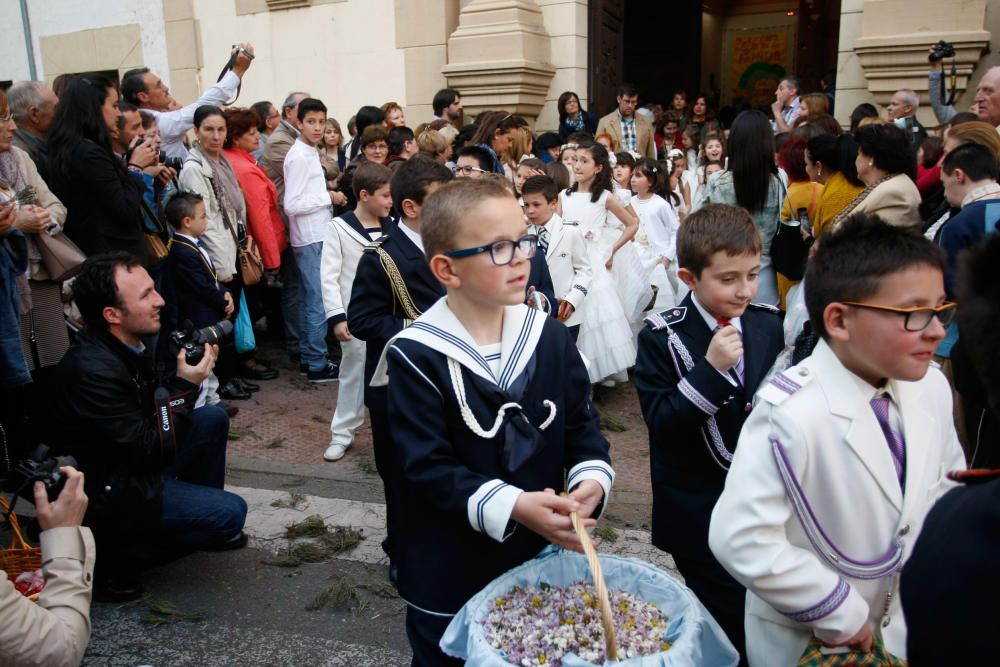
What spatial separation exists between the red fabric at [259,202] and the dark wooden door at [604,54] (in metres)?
4.94

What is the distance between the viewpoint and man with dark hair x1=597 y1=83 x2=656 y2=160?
32.6 ft

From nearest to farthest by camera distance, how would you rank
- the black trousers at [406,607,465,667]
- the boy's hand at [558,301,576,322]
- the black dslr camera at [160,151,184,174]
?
1. the black trousers at [406,607,465,667]
2. the boy's hand at [558,301,576,322]
3. the black dslr camera at [160,151,184,174]

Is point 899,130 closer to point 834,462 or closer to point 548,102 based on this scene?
point 834,462

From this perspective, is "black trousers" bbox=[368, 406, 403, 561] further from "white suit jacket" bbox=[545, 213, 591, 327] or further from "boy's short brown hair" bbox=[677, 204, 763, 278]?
"white suit jacket" bbox=[545, 213, 591, 327]

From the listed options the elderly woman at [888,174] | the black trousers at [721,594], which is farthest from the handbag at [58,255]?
the elderly woman at [888,174]

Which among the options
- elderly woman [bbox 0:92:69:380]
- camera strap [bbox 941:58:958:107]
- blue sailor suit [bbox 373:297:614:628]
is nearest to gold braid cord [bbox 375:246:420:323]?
blue sailor suit [bbox 373:297:614:628]

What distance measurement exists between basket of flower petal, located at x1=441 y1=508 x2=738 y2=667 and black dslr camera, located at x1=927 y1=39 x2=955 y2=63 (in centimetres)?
697

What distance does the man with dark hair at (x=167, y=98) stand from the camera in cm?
663

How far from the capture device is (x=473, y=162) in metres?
5.93

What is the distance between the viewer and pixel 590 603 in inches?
79.0

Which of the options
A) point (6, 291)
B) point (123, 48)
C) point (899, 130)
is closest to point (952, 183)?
point (899, 130)

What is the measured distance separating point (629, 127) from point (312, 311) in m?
5.03

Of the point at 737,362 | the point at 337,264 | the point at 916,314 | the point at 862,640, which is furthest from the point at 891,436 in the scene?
the point at 337,264

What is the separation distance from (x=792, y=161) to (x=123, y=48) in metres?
10.6
